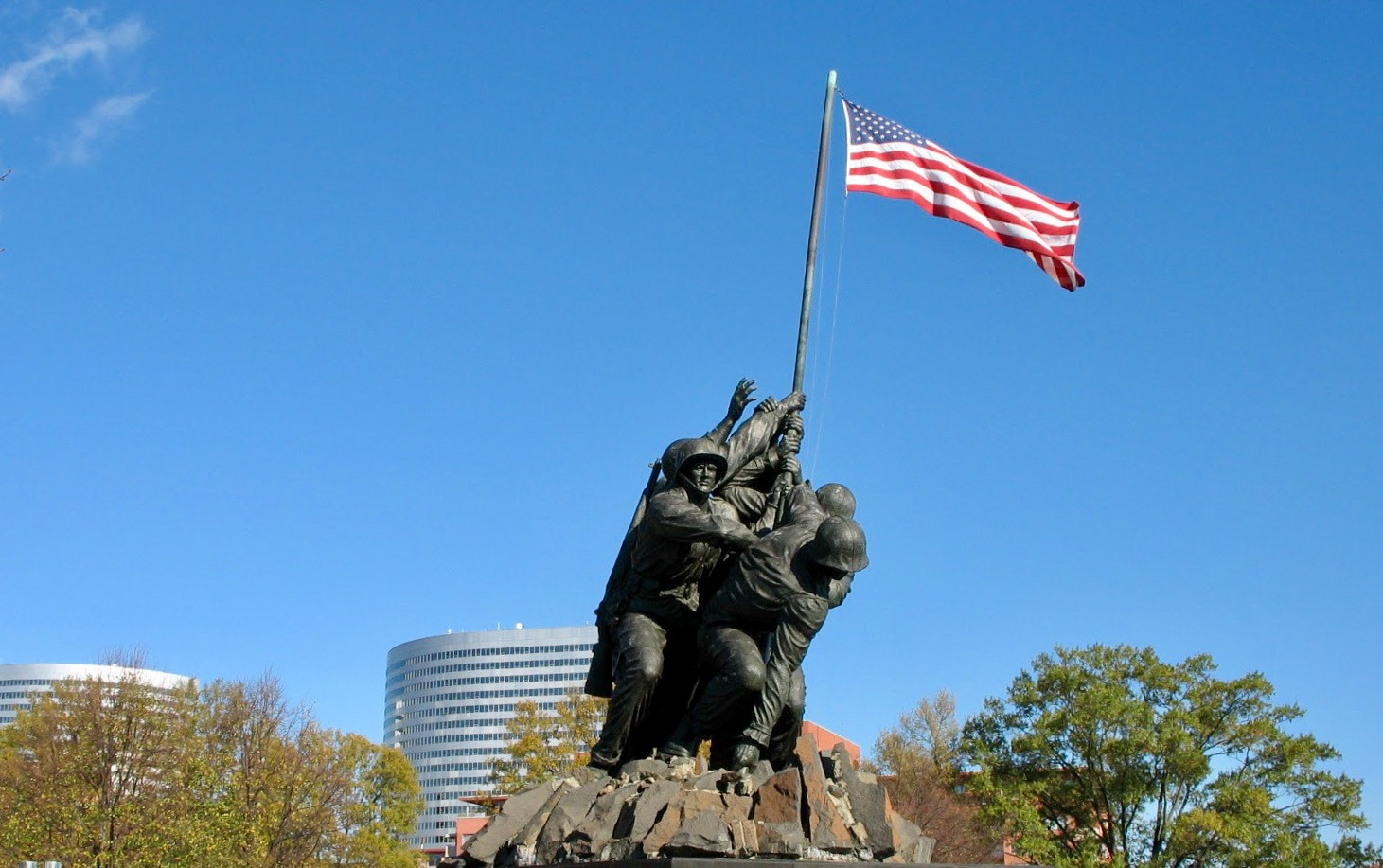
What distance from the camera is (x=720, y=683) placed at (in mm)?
Answer: 10094

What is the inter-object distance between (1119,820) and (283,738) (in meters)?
A: 18.8

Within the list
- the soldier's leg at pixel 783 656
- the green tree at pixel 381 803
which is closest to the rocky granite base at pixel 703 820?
the soldier's leg at pixel 783 656

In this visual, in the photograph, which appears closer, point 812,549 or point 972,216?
point 812,549

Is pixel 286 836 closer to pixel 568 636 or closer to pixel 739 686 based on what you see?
pixel 739 686

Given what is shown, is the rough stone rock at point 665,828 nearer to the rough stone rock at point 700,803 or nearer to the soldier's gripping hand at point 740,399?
the rough stone rock at point 700,803

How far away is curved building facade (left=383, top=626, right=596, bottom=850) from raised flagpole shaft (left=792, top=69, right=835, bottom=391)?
99098 millimetres

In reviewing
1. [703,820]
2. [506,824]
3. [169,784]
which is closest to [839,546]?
[703,820]

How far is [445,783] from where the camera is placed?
117 metres

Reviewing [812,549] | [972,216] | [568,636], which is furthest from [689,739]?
[568,636]

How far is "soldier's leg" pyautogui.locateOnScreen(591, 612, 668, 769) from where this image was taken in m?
10.4

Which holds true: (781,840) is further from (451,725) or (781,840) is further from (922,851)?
(451,725)

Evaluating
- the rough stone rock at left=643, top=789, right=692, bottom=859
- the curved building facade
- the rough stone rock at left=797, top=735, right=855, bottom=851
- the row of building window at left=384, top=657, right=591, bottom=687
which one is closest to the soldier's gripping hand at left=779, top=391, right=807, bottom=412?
the rough stone rock at left=797, top=735, right=855, bottom=851

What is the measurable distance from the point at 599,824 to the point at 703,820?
86 centimetres

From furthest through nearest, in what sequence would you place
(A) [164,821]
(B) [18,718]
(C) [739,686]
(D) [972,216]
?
(B) [18,718] < (A) [164,821] < (D) [972,216] < (C) [739,686]
